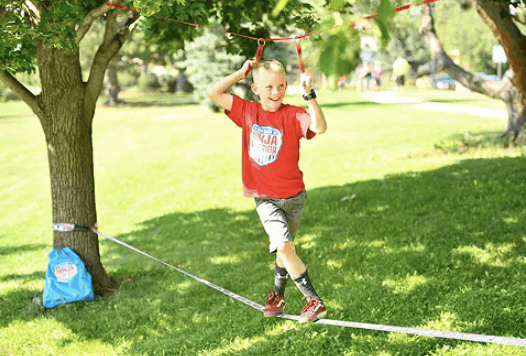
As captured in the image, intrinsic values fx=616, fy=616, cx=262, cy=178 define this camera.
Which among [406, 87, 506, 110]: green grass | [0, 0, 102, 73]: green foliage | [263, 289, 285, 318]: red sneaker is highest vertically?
[0, 0, 102, 73]: green foliage

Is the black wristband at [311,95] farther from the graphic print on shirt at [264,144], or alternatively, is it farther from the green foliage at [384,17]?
the green foliage at [384,17]

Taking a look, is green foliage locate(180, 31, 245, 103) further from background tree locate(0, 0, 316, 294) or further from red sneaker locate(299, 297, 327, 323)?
red sneaker locate(299, 297, 327, 323)

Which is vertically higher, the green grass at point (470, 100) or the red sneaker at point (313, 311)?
the green grass at point (470, 100)

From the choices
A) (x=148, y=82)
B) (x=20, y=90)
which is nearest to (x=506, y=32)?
(x=20, y=90)

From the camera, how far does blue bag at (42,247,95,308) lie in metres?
6.43

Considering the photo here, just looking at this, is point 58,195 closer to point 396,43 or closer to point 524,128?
point 524,128

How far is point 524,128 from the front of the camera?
13625 millimetres

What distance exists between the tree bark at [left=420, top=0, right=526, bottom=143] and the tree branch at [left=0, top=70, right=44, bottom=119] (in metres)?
8.22

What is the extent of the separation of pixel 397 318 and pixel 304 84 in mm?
2402

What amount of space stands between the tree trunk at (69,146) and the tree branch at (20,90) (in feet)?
Result: 0.18

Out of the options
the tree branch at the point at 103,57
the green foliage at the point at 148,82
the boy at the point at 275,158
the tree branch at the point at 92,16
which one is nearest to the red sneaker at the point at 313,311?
the boy at the point at 275,158

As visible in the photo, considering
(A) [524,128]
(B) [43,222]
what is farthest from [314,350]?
(A) [524,128]

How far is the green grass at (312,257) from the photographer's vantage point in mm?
5137

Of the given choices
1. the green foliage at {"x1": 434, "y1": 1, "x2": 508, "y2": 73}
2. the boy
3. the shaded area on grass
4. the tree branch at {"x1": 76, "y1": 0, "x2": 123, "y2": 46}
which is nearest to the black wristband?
the boy
